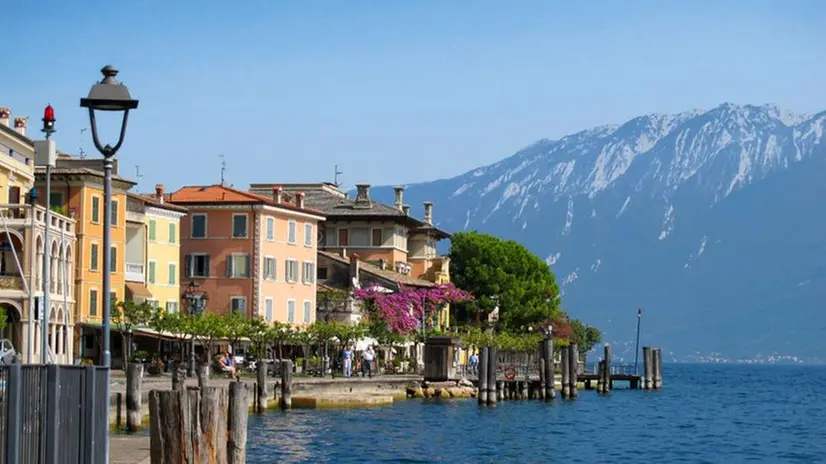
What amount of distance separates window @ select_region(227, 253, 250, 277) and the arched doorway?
1185 inches

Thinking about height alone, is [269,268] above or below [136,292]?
above

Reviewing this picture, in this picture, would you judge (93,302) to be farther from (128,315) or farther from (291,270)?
(291,270)

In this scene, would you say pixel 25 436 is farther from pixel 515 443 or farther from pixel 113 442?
pixel 515 443

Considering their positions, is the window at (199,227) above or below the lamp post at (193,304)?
above

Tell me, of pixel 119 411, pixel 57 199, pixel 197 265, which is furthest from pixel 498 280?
pixel 119 411

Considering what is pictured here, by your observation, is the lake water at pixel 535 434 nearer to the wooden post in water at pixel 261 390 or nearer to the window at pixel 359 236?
the wooden post in water at pixel 261 390

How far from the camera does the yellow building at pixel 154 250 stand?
84.9 m

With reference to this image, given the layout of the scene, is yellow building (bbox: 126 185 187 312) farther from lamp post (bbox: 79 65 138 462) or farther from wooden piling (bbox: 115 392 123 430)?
lamp post (bbox: 79 65 138 462)

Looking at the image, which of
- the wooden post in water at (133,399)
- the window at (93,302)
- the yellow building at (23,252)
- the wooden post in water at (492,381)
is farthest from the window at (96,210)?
the wooden post in water at (133,399)

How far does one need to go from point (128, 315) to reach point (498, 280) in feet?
183

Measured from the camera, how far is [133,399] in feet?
167

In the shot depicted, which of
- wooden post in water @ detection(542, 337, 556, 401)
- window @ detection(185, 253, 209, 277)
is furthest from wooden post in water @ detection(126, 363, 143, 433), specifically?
window @ detection(185, 253, 209, 277)

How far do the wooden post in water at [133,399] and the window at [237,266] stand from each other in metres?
44.6

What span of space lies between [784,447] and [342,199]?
59968 millimetres
